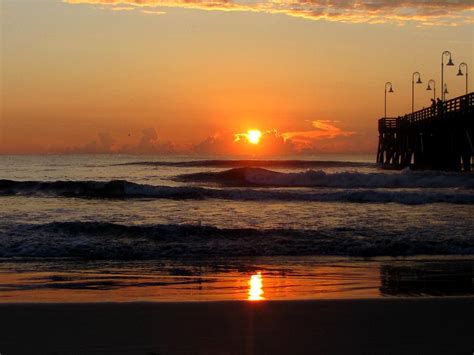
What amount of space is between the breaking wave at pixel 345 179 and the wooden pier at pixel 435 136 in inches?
59.0

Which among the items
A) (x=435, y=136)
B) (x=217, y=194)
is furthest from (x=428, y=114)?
(x=217, y=194)

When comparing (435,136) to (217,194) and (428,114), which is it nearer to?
(428,114)

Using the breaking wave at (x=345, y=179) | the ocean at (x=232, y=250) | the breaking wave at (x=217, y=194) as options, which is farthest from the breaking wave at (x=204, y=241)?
the breaking wave at (x=345, y=179)

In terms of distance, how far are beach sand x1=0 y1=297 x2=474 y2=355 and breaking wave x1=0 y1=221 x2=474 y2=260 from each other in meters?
4.64

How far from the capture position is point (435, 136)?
38969 millimetres

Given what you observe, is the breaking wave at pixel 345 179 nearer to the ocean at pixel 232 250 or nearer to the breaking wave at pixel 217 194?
the breaking wave at pixel 217 194

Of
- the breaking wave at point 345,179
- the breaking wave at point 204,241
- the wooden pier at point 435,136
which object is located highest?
the wooden pier at point 435,136

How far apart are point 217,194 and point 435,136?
59.2ft

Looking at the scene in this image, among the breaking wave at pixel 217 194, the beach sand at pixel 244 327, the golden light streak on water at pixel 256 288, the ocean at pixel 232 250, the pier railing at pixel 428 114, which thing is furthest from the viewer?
the pier railing at pixel 428 114

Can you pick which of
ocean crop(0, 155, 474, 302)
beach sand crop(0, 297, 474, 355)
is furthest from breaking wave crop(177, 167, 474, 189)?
beach sand crop(0, 297, 474, 355)

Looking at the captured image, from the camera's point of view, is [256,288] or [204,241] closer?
[256,288]

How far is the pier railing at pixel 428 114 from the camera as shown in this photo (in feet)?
104

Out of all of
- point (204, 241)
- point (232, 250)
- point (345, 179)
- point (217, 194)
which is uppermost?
point (345, 179)

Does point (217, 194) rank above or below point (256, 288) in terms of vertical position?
above
